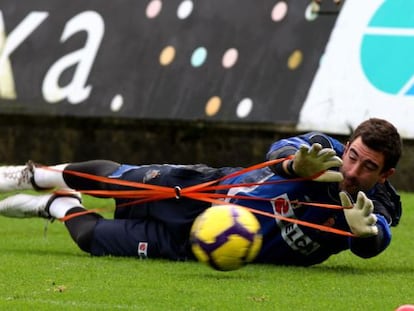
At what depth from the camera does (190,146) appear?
15.4 m

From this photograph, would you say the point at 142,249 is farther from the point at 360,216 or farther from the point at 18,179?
the point at 360,216

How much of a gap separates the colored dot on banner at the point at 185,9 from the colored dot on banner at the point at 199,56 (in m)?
0.44

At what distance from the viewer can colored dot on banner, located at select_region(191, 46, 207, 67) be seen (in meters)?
15.5

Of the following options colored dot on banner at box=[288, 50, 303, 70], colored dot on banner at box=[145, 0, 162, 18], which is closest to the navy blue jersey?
colored dot on banner at box=[288, 50, 303, 70]

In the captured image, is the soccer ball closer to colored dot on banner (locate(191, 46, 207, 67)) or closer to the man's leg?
the man's leg

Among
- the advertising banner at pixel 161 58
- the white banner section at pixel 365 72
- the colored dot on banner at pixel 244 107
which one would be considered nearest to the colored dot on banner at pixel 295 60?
the advertising banner at pixel 161 58

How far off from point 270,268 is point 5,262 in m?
1.59

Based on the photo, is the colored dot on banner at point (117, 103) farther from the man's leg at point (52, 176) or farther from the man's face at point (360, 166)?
the man's face at point (360, 166)

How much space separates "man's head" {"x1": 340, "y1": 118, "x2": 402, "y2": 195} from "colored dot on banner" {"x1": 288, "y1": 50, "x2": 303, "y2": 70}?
7090 mm

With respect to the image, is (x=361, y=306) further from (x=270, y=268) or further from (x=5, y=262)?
(x=5, y=262)

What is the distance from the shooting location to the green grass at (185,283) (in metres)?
6.64

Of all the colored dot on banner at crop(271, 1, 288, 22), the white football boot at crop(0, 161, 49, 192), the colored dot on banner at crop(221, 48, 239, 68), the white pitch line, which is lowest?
the colored dot on banner at crop(221, 48, 239, 68)

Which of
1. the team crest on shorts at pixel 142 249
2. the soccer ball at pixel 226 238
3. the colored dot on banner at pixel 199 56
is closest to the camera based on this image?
the soccer ball at pixel 226 238

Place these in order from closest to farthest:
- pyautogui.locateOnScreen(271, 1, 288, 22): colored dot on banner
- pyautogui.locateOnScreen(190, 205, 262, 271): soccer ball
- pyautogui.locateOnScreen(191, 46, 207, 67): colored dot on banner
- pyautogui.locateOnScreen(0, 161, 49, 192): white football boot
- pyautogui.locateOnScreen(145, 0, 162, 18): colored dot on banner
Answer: pyautogui.locateOnScreen(190, 205, 262, 271): soccer ball → pyautogui.locateOnScreen(0, 161, 49, 192): white football boot → pyautogui.locateOnScreen(271, 1, 288, 22): colored dot on banner → pyautogui.locateOnScreen(191, 46, 207, 67): colored dot on banner → pyautogui.locateOnScreen(145, 0, 162, 18): colored dot on banner
